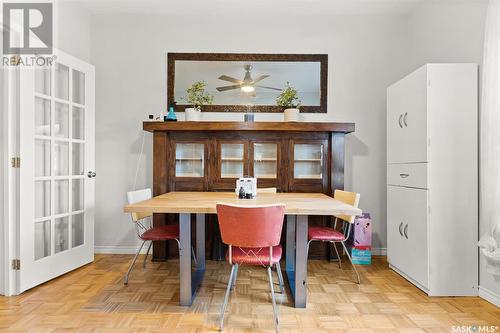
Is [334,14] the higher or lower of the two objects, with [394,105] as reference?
higher

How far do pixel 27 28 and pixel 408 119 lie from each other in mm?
3629

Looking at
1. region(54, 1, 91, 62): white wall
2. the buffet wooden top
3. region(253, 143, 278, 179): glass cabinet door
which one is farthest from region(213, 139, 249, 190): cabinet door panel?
region(54, 1, 91, 62): white wall

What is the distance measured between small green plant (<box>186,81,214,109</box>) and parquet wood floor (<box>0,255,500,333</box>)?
1993 mm

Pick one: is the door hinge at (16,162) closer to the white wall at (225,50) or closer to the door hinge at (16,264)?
the door hinge at (16,264)

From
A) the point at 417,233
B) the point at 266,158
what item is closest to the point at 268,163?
the point at 266,158

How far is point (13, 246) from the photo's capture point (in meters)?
2.61

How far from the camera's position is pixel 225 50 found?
3.86 m

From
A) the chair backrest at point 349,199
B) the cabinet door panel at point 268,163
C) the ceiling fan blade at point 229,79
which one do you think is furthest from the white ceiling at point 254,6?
the chair backrest at point 349,199

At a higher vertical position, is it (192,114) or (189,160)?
(192,114)

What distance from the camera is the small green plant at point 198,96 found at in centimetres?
376

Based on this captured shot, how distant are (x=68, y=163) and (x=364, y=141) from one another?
339 cm

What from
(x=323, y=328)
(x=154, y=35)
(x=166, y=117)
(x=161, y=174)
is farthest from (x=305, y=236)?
(x=154, y=35)

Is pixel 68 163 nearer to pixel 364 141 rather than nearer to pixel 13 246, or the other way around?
pixel 13 246

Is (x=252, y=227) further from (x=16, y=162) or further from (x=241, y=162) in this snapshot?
(x=16, y=162)
